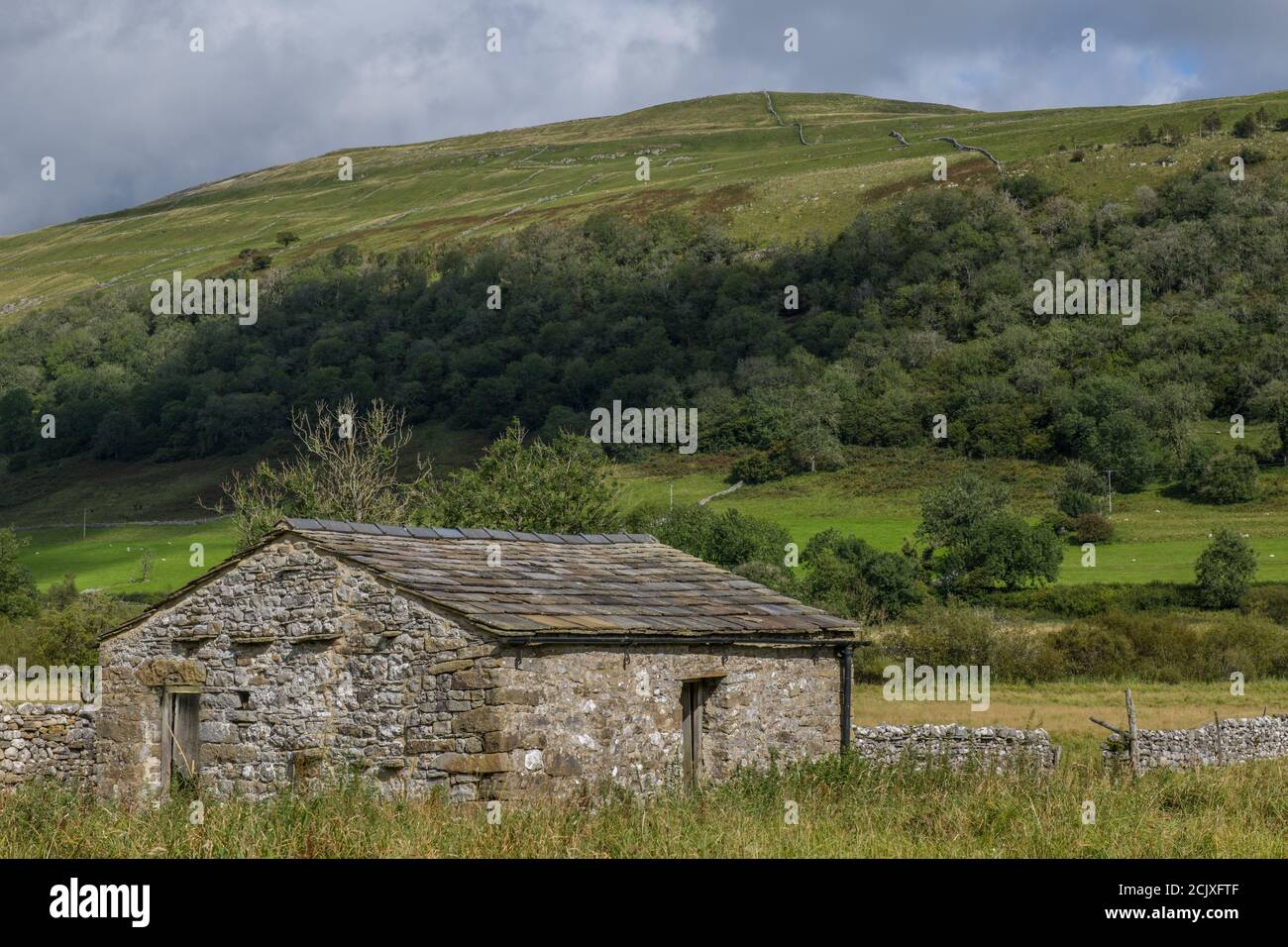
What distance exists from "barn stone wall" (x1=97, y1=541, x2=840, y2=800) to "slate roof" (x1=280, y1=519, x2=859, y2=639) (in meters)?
0.27

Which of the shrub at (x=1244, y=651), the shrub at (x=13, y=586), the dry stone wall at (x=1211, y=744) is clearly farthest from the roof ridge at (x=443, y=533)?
the shrub at (x=13, y=586)

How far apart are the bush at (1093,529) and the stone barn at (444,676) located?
44.9m

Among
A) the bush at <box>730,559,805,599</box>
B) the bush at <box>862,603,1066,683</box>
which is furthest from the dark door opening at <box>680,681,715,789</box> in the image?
the bush at <box>730,559,805,599</box>

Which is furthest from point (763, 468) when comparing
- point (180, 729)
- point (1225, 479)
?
point (180, 729)

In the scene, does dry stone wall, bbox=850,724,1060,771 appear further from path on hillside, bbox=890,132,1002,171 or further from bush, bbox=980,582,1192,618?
path on hillside, bbox=890,132,1002,171

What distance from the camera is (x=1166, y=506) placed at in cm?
6425

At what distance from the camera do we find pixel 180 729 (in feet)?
49.3

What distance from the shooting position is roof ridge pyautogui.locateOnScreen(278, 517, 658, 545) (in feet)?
48.6

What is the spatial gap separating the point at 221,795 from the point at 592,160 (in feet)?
578

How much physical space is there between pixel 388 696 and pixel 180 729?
3.24m

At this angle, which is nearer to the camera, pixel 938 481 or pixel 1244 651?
pixel 1244 651

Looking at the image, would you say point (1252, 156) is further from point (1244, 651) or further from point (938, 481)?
point (1244, 651)
